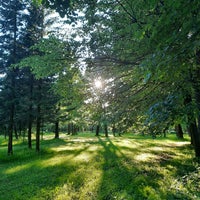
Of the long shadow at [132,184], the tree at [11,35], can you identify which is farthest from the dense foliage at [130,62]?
the tree at [11,35]

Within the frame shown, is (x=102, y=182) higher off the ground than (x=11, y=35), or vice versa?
(x=11, y=35)

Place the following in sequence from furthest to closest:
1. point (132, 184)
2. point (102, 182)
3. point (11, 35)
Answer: point (11, 35)
point (102, 182)
point (132, 184)

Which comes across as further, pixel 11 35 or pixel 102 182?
pixel 11 35

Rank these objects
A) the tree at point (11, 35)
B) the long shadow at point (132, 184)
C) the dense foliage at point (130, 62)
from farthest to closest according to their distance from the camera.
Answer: the tree at point (11, 35) < the long shadow at point (132, 184) < the dense foliage at point (130, 62)

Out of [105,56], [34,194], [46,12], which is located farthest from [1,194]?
[46,12]

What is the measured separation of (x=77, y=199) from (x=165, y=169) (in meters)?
4.72

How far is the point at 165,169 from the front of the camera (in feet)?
29.0

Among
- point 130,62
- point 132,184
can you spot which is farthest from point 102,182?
point 130,62

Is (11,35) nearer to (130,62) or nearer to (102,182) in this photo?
(130,62)

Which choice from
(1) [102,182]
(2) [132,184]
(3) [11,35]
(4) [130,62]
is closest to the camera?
(4) [130,62]

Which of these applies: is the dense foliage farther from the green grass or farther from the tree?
the tree

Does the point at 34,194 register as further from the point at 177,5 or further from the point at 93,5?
the point at 177,5

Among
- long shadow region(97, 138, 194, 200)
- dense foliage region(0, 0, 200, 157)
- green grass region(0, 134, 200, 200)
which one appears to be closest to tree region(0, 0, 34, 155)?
green grass region(0, 134, 200, 200)

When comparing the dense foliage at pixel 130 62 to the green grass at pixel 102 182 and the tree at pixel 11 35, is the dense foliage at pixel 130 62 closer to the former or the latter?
the green grass at pixel 102 182
